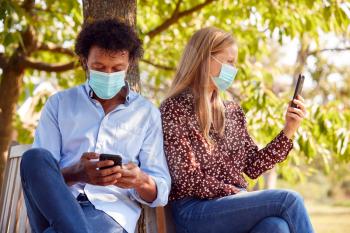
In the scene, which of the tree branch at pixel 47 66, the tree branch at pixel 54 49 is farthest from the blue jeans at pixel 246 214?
the tree branch at pixel 54 49

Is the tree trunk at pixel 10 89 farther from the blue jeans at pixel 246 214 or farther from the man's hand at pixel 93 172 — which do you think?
the man's hand at pixel 93 172

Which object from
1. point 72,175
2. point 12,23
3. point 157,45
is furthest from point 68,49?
point 72,175

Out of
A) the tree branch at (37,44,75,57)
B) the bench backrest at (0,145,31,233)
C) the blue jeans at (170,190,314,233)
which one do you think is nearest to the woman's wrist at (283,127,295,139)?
the blue jeans at (170,190,314,233)

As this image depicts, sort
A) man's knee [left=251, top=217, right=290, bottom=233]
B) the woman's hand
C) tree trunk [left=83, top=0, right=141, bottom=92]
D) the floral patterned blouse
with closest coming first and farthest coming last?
man's knee [left=251, top=217, right=290, bottom=233]
the floral patterned blouse
the woman's hand
tree trunk [left=83, top=0, right=141, bottom=92]

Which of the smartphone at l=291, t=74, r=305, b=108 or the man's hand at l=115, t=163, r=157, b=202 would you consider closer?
the man's hand at l=115, t=163, r=157, b=202

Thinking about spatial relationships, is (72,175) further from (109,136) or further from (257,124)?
(257,124)

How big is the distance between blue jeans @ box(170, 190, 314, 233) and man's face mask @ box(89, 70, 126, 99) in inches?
29.7

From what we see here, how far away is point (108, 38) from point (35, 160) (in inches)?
33.0

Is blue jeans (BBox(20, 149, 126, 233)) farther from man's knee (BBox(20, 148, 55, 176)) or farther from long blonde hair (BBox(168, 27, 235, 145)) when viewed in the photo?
long blonde hair (BBox(168, 27, 235, 145))

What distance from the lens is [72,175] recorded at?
3.29m

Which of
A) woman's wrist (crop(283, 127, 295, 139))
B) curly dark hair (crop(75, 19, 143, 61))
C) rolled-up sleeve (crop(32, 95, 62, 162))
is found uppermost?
curly dark hair (crop(75, 19, 143, 61))

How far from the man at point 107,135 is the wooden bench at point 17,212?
0.99ft

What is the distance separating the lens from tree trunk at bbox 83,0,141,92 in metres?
4.28

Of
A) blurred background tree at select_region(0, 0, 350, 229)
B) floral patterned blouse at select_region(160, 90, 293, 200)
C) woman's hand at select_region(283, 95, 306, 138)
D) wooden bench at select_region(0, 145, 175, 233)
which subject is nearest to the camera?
floral patterned blouse at select_region(160, 90, 293, 200)
